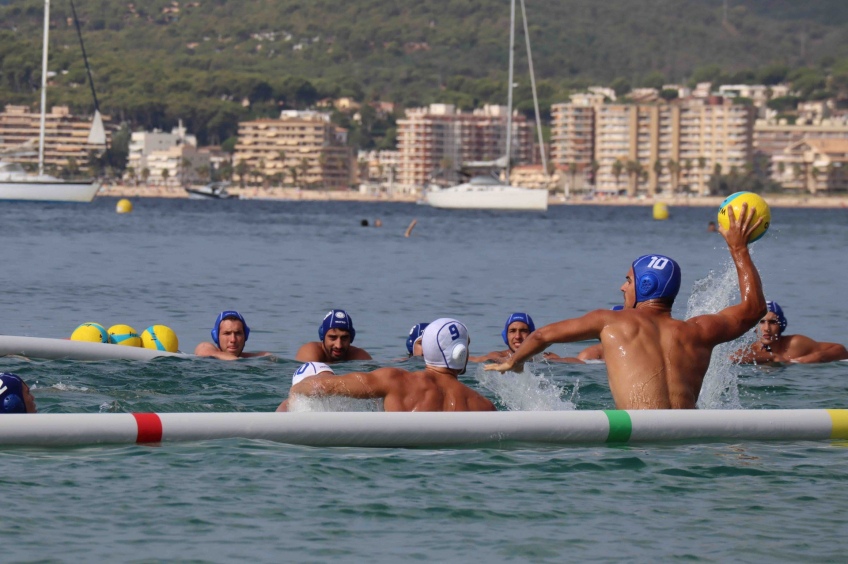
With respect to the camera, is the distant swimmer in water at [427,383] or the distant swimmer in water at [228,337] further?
the distant swimmer in water at [228,337]

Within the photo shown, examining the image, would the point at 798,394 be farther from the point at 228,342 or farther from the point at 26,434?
the point at 26,434

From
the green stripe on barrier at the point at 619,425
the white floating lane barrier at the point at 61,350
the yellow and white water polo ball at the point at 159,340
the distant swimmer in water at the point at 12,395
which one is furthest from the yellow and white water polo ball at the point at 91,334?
the green stripe on barrier at the point at 619,425

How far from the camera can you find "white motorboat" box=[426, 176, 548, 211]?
119762 millimetres

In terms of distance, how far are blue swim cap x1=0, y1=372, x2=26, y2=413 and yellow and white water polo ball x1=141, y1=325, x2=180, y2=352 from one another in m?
7.17

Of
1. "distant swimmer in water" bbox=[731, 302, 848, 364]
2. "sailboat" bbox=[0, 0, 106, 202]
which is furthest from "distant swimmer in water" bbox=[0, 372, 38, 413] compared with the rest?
"sailboat" bbox=[0, 0, 106, 202]

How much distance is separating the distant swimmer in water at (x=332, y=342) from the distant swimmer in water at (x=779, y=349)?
519cm

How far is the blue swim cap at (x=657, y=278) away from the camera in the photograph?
35.0 feet

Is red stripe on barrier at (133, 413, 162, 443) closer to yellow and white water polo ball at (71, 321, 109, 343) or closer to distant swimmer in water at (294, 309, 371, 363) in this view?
distant swimmer in water at (294, 309, 371, 363)

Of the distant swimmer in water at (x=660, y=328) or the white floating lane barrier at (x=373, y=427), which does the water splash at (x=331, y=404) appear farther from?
the distant swimmer in water at (x=660, y=328)

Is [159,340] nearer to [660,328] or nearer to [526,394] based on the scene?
[526,394]

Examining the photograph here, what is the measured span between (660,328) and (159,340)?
29.9ft

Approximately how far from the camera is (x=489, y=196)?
119500 millimetres

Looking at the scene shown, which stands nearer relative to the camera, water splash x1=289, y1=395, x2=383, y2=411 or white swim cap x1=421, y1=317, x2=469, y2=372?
white swim cap x1=421, y1=317, x2=469, y2=372

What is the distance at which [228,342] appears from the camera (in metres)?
17.1
